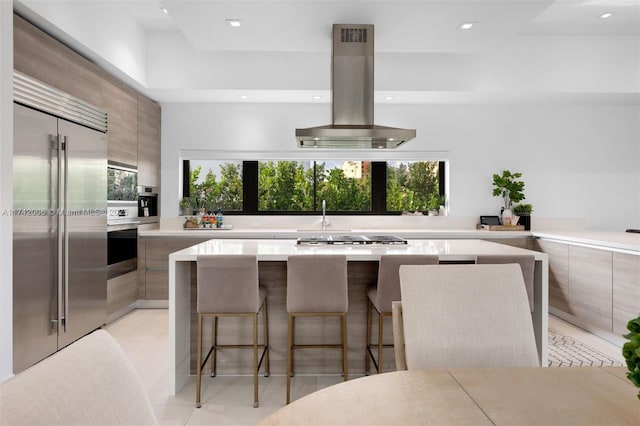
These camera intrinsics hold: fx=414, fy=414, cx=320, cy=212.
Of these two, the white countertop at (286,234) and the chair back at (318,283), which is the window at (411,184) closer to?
the white countertop at (286,234)

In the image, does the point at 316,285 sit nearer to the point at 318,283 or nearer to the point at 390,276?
the point at 318,283

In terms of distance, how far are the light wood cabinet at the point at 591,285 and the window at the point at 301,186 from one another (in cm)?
194

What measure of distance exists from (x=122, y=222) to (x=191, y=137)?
151cm

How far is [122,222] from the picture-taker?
421 centimetres

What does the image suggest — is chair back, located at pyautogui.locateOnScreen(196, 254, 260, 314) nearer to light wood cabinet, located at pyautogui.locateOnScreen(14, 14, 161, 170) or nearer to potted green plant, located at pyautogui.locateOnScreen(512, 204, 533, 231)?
light wood cabinet, located at pyautogui.locateOnScreen(14, 14, 161, 170)

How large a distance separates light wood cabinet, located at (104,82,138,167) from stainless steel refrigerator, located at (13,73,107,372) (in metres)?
0.20

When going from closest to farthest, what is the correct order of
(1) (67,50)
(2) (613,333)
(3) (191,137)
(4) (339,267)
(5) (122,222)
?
(4) (339,267), (1) (67,50), (2) (613,333), (5) (122,222), (3) (191,137)

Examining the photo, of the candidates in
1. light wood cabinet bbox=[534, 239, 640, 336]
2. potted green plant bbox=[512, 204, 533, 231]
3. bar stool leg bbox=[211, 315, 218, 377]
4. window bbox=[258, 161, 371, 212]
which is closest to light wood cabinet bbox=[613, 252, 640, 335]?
light wood cabinet bbox=[534, 239, 640, 336]

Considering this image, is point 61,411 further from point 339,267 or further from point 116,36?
point 116,36

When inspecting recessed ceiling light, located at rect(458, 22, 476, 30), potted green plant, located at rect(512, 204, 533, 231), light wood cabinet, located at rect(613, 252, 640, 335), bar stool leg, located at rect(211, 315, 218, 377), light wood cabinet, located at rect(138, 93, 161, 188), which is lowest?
bar stool leg, located at rect(211, 315, 218, 377)

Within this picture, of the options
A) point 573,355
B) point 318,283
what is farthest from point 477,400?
point 573,355

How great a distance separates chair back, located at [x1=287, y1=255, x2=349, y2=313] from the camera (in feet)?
8.05

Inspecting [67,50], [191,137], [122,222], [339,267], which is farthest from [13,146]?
[191,137]

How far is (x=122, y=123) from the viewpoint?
4176mm
